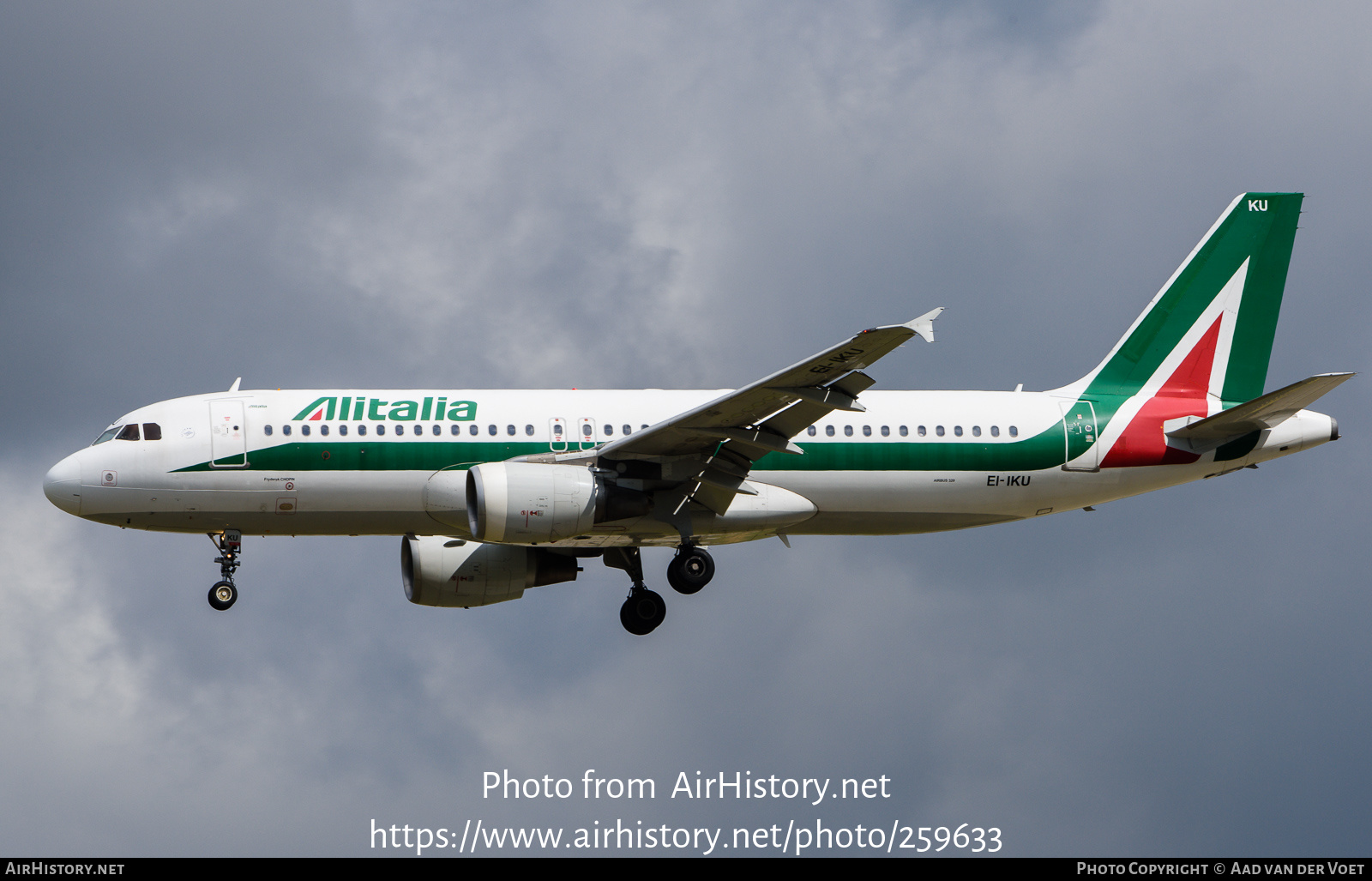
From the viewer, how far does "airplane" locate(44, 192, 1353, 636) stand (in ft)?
111

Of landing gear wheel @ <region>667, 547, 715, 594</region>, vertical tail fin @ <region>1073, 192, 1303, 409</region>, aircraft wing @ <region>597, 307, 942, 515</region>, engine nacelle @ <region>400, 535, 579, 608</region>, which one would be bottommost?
landing gear wheel @ <region>667, 547, 715, 594</region>

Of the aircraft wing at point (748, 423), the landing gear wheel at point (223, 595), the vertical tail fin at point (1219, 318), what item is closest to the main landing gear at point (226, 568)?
the landing gear wheel at point (223, 595)

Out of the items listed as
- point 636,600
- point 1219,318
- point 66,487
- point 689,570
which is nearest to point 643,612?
point 636,600

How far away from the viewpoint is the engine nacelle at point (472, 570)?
39.2 meters

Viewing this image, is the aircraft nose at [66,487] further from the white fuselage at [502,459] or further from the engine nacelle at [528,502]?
the engine nacelle at [528,502]

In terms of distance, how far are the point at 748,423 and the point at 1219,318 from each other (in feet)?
47.0

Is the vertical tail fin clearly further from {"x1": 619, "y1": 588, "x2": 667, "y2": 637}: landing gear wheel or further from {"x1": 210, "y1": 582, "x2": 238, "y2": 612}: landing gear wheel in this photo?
{"x1": 210, "y1": 582, "x2": 238, "y2": 612}: landing gear wheel

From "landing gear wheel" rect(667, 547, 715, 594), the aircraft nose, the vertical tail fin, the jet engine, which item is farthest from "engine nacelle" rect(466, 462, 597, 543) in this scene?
the vertical tail fin

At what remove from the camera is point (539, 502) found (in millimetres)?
33250

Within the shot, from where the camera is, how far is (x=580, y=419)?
119 ft

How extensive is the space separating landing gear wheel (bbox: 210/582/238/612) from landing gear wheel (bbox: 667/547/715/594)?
9.45 meters

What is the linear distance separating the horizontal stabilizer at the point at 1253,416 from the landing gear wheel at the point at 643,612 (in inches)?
495

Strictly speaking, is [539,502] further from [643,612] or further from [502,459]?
[643,612]

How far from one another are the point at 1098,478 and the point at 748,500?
28.2 ft
